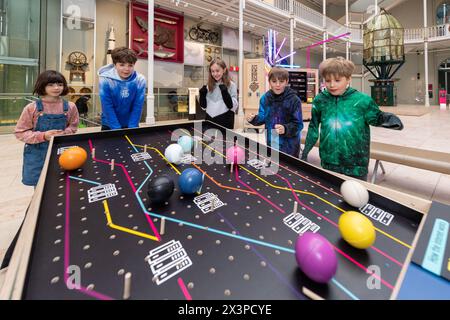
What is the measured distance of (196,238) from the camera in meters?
0.58

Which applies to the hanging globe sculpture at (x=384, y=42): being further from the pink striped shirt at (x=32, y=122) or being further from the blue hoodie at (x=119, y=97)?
the pink striped shirt at (x=32, y=122)

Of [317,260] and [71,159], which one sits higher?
[71,159]

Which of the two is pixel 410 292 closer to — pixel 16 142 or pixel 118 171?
pixel 118 171

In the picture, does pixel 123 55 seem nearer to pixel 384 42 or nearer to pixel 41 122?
pixel 41 122

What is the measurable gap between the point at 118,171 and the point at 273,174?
622 mm

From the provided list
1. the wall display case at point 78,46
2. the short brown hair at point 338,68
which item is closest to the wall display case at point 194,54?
the wall display case at point 78,46

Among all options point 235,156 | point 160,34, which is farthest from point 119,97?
point 160,34

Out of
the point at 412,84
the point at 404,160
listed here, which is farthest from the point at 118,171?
the point at 412,84

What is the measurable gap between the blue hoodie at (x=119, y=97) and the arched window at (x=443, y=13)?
58.3 feet

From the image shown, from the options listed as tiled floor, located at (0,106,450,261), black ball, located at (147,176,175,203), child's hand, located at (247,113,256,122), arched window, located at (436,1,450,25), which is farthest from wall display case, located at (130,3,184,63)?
arched window, located at (436,1,450,25)

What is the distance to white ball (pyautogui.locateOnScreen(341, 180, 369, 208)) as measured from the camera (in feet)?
2.46

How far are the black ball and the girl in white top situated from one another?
160 centimetres

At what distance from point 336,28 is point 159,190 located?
1533cm

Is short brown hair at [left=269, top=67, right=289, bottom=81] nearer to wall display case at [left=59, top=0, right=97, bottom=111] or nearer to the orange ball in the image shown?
the orange ball
